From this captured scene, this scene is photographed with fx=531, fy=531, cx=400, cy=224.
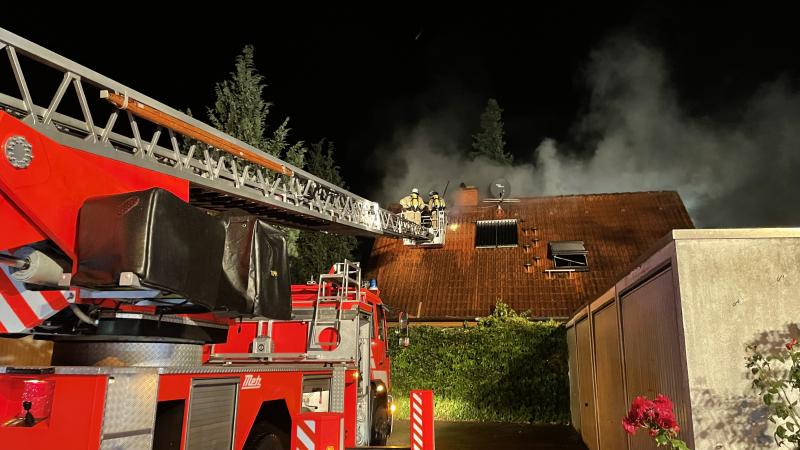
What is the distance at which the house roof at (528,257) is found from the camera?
16.7 metres

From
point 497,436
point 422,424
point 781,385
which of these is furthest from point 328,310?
point 497,436

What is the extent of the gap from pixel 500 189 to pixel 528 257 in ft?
14.8

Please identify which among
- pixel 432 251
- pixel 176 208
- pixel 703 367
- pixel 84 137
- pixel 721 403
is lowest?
pixel 721 403

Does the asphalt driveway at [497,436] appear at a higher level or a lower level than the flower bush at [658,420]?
lower

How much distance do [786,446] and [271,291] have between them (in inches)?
159

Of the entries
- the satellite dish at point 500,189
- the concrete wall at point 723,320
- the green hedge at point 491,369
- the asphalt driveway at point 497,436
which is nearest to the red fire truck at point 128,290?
the concrete wall at point 723,320

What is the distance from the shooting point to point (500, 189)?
72.6ft

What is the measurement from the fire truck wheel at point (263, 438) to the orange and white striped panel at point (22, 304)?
1.87 meters

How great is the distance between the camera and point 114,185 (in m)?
3.97

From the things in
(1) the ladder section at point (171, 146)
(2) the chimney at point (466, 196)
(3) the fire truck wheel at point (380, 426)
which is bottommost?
(3) the fire truck wheel at point (380, 426)

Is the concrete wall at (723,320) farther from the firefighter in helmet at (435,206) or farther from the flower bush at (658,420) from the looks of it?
the firefighter in helmet at (435,206)

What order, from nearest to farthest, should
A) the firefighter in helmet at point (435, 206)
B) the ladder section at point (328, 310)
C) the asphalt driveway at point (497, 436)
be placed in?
1. the ladder section at point (328, 310)
2. the asphalt driveway at point (497, 436)
3. the firefighter in helmet at point (435, 206)

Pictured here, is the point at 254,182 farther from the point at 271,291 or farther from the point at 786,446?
the point at 786,446

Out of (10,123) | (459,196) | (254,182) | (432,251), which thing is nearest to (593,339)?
(254,182)
